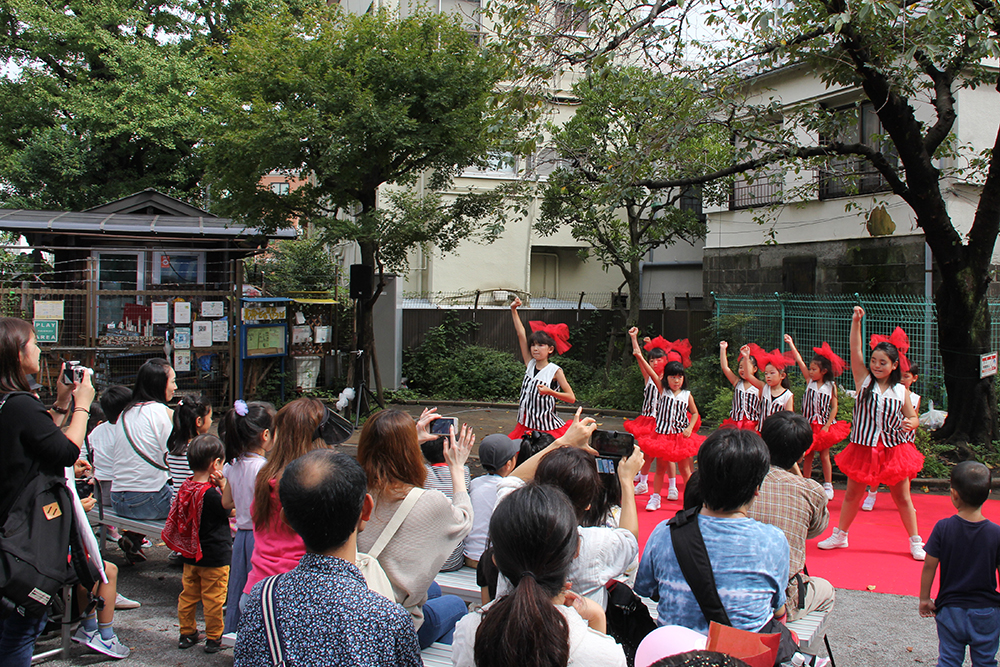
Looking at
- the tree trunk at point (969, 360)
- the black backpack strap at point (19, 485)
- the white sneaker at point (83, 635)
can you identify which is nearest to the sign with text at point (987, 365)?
the tree trunk at point (969, 360)

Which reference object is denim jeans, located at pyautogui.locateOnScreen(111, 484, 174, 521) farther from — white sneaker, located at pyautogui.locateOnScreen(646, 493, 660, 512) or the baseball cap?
white sneaker, located at pyautogui.locateOnScreen(646, 493, 660, 512)

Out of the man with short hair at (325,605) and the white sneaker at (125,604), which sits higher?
the man with short hair at (325,605)

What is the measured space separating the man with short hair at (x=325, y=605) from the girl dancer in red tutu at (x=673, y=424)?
18.2 feet

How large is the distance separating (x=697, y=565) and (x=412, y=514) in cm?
107

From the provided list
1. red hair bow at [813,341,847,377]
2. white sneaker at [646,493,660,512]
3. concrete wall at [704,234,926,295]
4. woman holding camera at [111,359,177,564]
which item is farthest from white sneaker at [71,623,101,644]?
concrete wall at [704,234,926,295]

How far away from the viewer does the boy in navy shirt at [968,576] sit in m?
3.39

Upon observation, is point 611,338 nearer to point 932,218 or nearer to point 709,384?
point 709,384

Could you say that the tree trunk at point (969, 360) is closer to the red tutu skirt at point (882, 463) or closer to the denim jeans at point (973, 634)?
the red tutu skirt at point (882, 463)

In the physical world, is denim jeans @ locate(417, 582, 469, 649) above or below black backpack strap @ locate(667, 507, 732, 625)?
below

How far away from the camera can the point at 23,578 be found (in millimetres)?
2945

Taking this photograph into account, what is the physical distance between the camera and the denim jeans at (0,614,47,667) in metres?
3.00

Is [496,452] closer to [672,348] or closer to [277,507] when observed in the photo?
[277,507]

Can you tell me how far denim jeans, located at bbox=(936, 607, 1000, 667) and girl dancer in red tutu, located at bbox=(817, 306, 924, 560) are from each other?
102 inches

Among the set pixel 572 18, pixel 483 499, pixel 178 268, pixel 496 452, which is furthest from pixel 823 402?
pixel 178 268
